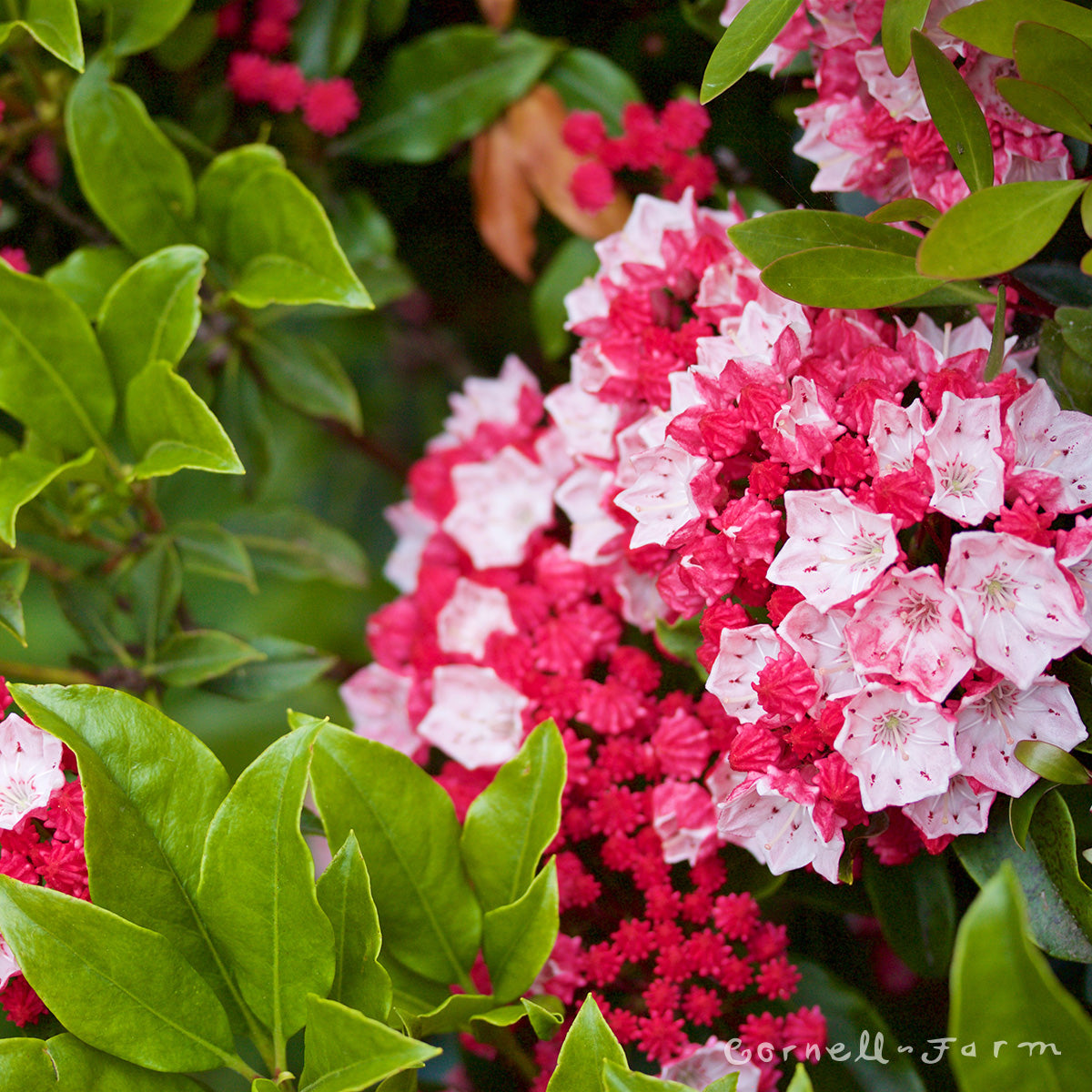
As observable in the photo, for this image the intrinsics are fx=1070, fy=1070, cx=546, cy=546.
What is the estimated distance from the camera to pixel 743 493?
0.72 m

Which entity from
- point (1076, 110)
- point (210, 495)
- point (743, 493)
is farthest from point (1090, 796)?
point (210, 495)

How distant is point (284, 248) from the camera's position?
0.88 meters

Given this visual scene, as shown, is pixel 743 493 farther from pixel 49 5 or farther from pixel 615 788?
pixel 49 5

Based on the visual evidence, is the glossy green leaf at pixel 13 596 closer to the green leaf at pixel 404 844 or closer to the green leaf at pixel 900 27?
the green leaf at pixel 404 844

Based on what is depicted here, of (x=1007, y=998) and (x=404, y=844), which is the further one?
(x=404, y=844)

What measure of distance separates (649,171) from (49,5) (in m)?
0.53

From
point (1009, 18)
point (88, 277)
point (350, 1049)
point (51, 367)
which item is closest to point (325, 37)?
point (88, 277)

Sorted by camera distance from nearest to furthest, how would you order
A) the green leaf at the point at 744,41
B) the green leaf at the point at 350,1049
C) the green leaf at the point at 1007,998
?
the green leaf at the point at 1007,998
the green leaf at the point at 350,1049
the green leaf at the point at 744,41

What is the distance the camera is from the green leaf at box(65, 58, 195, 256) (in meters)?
0.89

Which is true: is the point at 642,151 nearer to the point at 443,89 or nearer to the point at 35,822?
the point at 443,89

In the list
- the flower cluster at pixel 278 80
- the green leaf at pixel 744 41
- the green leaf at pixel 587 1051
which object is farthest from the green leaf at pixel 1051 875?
the flower cluster at pixel 278 80

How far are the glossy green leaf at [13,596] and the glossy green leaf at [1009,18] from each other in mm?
721

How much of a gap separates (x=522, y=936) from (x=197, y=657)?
381mm

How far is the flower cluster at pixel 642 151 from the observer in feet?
3.17
